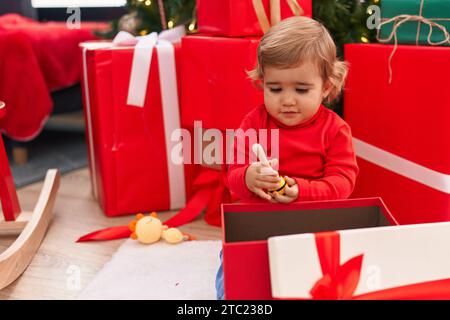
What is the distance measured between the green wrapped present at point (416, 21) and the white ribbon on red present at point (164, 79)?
0.56 m

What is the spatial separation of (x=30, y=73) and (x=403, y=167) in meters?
1.33

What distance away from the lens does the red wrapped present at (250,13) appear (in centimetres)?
120

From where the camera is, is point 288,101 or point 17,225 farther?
point 17,225

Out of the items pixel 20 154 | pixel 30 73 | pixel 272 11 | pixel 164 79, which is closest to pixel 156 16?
pixel 164 79

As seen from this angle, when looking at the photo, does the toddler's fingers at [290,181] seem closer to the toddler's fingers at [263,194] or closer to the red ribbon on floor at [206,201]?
the toddler's fingers at [263,194]

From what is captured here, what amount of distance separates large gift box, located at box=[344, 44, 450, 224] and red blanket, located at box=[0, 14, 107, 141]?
113cm

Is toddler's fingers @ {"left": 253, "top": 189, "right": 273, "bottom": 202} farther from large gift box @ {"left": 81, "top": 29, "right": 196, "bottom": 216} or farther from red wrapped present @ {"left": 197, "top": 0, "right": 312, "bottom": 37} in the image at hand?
large gift box @ {"left": 81, "top": 29, "right": 196, "bottom": 216}

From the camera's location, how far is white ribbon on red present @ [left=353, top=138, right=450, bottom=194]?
109 cm

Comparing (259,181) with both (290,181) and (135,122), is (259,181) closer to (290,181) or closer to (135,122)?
(290,181)

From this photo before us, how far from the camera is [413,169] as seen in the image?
3.77 feet

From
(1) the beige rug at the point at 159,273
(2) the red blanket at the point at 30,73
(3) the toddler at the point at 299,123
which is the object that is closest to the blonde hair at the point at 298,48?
(3) the toddler at the point at 299,123

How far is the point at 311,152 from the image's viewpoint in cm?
96

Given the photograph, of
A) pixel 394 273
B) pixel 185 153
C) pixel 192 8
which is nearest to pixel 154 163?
pixel 185 153
